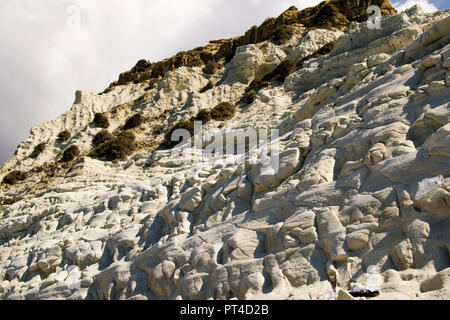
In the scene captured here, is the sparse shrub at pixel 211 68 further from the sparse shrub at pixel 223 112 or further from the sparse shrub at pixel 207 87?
the sparse shrub at pixel 223 112

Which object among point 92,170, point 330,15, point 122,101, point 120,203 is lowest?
point 120,203

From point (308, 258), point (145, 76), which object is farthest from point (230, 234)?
point (145, 76)

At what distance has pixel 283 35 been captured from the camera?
32.0 m

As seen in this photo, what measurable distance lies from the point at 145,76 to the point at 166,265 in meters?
35.0

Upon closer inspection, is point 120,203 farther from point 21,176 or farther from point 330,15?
point 330,15

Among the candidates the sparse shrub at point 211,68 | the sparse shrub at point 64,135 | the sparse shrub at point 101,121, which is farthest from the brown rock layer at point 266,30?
the sparse shrub at point 64,135

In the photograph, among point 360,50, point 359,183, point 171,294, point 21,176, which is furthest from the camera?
point 21,176

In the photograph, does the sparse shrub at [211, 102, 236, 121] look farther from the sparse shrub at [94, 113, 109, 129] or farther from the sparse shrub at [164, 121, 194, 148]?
the sparse shrub at [94, 113, 109, 129]

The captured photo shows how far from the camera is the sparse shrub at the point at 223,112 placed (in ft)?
77.1

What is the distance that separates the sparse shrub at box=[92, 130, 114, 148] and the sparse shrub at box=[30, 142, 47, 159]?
4345 mm

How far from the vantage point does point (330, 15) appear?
31.8m

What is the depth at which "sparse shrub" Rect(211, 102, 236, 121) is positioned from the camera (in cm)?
2350

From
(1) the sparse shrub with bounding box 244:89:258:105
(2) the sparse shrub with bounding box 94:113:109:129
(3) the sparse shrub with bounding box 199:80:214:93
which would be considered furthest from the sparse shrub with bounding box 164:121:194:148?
(3) the sparse shrub with bounding box 199:80:214:93

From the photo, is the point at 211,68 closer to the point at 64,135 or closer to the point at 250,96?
the point at 250,96
